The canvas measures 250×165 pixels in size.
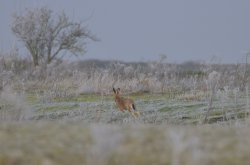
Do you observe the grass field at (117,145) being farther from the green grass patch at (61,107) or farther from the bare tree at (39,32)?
the bare tree at (39,32)

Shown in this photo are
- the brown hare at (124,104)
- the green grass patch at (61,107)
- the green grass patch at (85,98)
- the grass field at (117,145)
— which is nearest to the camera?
the grass field at (117,145)

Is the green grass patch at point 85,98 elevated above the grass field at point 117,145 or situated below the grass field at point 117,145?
below

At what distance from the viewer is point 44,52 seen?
39062mm

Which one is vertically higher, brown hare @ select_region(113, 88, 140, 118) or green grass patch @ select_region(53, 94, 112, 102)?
brown hare @ select_region(113, 88, 140, 118)

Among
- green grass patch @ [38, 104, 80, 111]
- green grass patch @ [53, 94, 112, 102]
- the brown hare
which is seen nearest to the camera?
the brown hare

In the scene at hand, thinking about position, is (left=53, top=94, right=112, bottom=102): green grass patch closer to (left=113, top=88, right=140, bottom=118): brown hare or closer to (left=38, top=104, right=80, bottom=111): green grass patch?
(left=38, top=104, right=80, bottom=111): green grass patch

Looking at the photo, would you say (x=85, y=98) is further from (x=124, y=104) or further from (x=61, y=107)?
(x=124, y=104)

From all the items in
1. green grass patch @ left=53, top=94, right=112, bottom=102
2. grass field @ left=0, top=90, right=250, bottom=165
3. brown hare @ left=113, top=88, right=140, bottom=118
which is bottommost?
green grass patch @ left=53, top=94, right=112, bottom=102

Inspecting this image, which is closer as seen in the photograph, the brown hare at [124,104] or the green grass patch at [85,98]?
the brown hare at [124,104]

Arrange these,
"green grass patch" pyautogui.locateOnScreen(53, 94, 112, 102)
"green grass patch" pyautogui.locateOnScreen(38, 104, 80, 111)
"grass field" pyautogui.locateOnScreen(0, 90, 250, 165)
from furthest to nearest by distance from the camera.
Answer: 1. "green grass patch" pyautogui.locateOnScreen(53, 94, 112, 102)
2. "green grass patch" pyautogui.locateOnScreen(38, 104, 80, 111)
3. "grass field" pyautogui.locateOnScreen(0, 90, 250, 165)

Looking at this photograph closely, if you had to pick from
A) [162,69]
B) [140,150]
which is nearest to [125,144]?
[140,150]

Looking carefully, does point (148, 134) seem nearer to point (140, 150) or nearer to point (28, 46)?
point (140, 150)

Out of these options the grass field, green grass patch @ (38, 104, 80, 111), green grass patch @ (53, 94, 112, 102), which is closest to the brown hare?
green grass patch @ (38, 104, 80, 111)

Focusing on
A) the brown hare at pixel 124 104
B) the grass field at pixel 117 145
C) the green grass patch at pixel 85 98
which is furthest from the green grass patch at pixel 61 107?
the grass field at pixel 117 145
